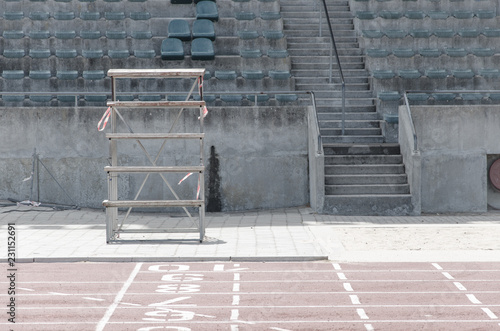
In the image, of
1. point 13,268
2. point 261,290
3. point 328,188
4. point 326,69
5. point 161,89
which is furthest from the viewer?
point 326,69

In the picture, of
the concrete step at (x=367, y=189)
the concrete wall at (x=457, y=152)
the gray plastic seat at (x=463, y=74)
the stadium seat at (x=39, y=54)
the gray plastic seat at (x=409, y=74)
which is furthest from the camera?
the stadium seat at (x=39, y=54)

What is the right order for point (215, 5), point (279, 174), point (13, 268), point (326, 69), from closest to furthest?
point (13, 268) < point (279, 174) < point (326, 69) < point (215, 5)

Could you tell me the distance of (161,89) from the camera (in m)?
22.0

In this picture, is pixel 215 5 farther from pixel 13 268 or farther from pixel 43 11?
pixel 13 268

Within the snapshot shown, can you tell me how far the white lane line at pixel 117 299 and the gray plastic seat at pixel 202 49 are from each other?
38.4 feet

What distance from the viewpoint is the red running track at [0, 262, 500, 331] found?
27.6 ft

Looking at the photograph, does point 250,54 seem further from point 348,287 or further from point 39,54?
point 348,287

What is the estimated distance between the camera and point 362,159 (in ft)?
63.7

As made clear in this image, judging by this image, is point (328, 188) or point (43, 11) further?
point (43, 11)

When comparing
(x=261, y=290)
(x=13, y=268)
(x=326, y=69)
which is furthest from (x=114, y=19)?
(x=261, y=290)

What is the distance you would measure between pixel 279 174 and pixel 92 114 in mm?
4886

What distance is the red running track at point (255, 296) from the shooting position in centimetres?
841

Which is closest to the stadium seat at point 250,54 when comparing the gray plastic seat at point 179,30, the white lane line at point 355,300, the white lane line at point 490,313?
the gray plastic seat at point 179,30

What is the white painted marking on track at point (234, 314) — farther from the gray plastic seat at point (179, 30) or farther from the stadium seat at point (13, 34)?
the stadium seat at point (13, 34)
